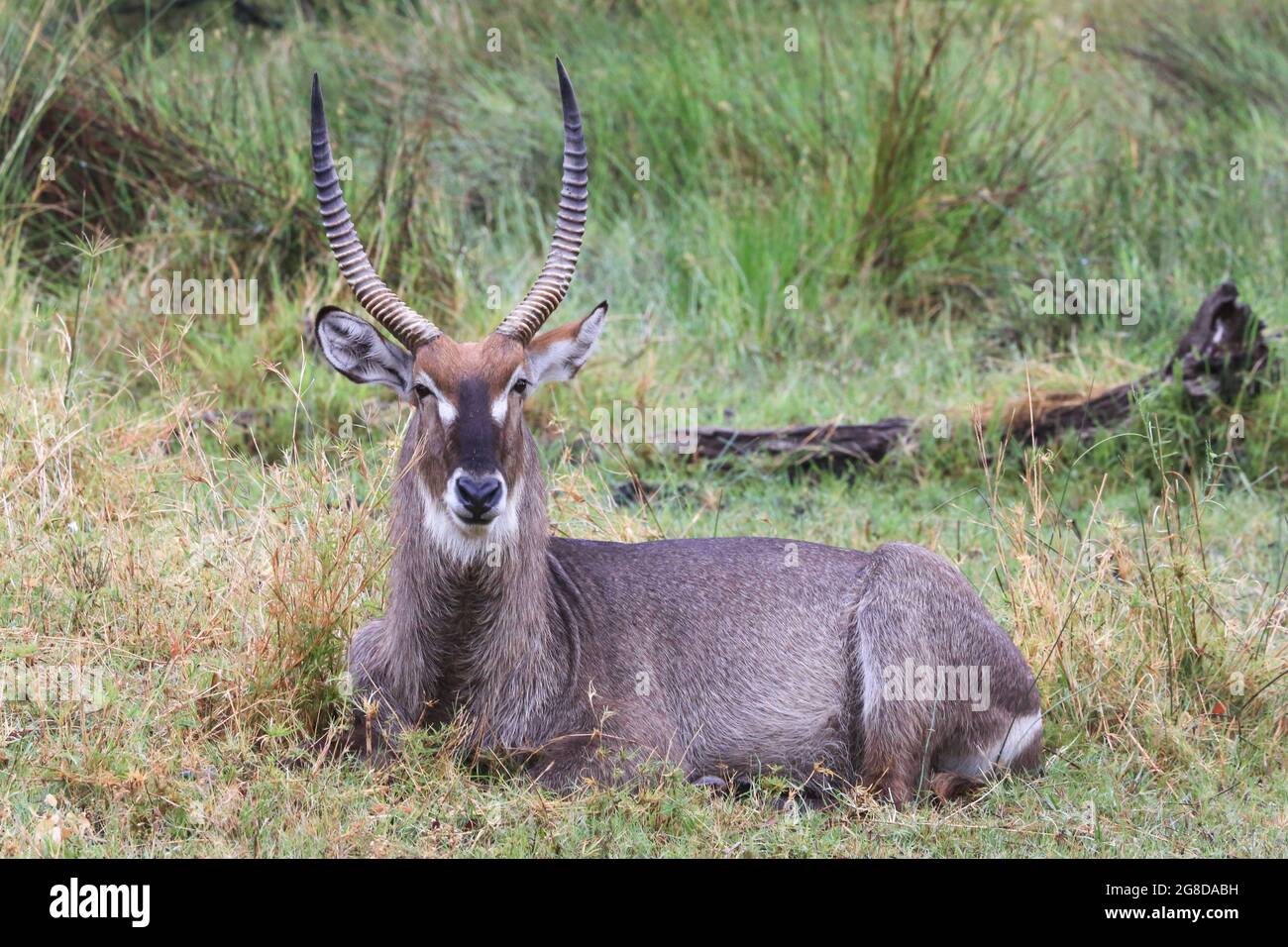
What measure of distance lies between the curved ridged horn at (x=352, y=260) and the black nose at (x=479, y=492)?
1.83 feet

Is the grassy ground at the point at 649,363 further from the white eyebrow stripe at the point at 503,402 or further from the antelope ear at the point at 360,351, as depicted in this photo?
the white eyebrow stripe at the point at 503,402

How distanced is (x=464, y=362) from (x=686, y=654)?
1171 millimetres

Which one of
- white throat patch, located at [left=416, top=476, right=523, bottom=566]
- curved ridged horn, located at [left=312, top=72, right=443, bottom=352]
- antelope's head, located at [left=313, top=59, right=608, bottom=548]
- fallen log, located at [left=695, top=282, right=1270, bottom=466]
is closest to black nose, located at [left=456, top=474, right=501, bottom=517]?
antelope's head, located at [left=313, top=59, right=608, bottom=548]

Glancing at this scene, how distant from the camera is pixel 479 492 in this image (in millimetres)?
4414

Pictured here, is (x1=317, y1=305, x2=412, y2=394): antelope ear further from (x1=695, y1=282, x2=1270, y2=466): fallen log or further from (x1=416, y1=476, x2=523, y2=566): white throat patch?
(x1=695, y1=282, x2=1270, y2=466): fallen log

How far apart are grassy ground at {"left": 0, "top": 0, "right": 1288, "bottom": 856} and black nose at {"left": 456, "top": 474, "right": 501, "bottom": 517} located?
2.34 ft

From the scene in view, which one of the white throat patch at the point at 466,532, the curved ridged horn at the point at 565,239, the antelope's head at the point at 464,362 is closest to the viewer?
the antelope's head at the point at 464,362

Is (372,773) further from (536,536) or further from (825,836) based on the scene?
(825,836)

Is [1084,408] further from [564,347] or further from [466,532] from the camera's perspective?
[466,532]

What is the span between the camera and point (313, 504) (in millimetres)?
5328

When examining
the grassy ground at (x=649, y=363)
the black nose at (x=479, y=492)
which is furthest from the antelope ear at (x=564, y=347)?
the grassy ground at (x=649, y=363)

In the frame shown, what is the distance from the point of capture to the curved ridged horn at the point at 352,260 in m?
4.80

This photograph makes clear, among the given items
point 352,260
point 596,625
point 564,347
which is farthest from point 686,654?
point 352,260

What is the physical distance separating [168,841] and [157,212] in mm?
5132
